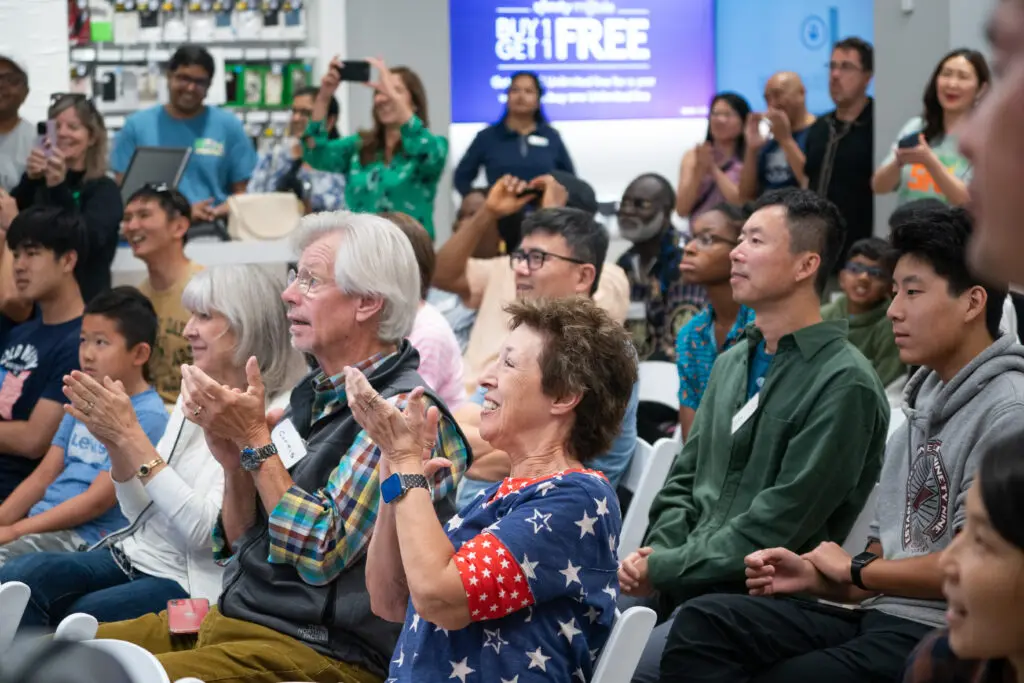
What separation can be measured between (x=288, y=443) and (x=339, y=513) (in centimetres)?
29

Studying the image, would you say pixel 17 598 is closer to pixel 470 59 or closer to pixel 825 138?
pixel 825 138

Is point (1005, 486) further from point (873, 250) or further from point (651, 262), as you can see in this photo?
point (651, 262)

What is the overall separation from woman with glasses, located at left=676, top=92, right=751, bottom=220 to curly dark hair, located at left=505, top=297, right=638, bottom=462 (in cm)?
439

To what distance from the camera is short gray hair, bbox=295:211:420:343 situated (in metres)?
2.79

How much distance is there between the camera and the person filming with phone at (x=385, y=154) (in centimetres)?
550

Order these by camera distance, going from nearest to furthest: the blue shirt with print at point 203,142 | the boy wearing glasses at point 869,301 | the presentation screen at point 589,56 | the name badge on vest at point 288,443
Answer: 1. the name badge on vest at point 288,443
2. the boy wearing glasses at point 869,301
3. the blue shirt with print at point 203,142
4. the presentation screen at point 589,56

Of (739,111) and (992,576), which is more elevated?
(739,111)

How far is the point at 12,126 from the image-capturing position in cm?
562

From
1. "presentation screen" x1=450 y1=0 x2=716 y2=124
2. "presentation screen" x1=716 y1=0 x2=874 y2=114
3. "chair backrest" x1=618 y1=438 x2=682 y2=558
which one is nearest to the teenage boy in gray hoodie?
"chair backrest" x1=618 y1=438 x2=682 y2=558

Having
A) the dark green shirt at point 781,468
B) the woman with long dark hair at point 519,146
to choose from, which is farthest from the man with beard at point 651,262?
the dark green shirt at point 781,468

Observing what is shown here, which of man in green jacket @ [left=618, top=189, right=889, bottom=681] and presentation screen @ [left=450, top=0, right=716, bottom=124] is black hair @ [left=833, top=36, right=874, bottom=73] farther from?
man in green jacket @ [left=618, top=189, right=889, bottom=681]

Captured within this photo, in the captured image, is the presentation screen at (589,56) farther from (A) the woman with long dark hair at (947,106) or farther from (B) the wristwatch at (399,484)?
(B) the wristwatch at (399,484)

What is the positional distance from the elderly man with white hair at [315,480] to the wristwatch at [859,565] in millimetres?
804

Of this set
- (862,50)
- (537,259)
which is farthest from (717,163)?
(537,259)
